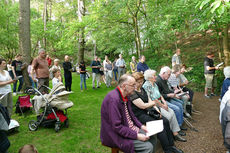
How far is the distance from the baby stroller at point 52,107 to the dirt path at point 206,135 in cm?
279

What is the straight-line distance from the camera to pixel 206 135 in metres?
3.78

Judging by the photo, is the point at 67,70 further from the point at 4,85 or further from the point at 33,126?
the point at 33,126

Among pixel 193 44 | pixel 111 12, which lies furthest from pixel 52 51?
pixel 193 44

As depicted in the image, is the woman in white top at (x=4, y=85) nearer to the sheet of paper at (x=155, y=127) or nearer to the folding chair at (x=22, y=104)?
the folding chair at (x=22, y=104)

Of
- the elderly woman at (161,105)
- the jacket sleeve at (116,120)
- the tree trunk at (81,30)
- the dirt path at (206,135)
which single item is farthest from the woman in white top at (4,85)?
the tree trunk at (81,30)

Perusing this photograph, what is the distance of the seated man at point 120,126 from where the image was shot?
2.09m

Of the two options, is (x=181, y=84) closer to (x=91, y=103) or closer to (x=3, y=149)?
(x=91, y=103)

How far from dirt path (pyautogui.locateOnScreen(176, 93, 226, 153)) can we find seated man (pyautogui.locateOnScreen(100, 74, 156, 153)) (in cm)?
155

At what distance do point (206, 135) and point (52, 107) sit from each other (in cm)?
384

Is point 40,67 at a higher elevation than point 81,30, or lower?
lower

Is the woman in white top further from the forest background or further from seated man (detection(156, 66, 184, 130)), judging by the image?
seated man (detection(156, 66, 184, 130))

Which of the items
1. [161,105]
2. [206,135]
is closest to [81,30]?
[161,105]

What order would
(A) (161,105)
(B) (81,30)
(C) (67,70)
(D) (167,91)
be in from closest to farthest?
(A) (161,105)
(D) (167,91)
(C) (67,70)
(B) (81,30)

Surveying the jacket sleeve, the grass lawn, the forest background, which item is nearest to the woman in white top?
the grass lawn
